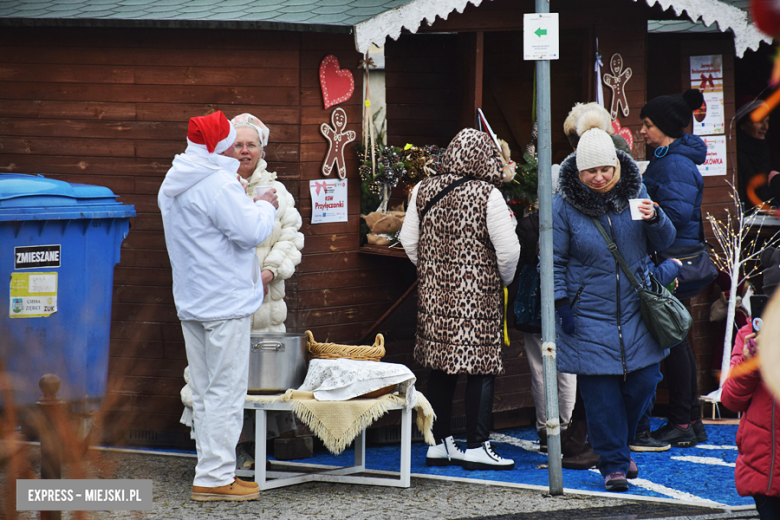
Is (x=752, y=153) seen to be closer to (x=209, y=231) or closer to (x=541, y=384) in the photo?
(x=541, y=384)

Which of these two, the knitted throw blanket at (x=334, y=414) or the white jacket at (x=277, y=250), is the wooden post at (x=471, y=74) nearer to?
the white jacket at (x=277, y=250)

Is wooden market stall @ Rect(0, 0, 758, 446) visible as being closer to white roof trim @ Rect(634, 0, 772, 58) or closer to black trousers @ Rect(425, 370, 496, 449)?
white roof trim @ Rect(634, 0, 772, 58)

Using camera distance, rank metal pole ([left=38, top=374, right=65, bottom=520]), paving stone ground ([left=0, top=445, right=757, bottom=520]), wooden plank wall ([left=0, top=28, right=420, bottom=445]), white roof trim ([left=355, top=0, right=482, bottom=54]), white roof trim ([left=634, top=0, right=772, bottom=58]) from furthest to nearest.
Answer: white roof trim ([left=634, top=0, right=772, bottom=58])
wooden plank wall ([left=0, top=28, right=420, bottom=445])
white roof trim ([left=355, top=0, right=482, bottom=54])
paving stone ground ([left=0, top=445, right=757, bottom=520])
metal pole ([left=38, top=374, right=65, bottom=520])

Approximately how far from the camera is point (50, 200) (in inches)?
207

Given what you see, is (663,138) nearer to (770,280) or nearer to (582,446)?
(582,446)

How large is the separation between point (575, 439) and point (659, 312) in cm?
118

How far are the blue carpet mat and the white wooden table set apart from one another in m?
0.31

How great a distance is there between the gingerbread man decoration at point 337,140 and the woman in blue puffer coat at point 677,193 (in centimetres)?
200

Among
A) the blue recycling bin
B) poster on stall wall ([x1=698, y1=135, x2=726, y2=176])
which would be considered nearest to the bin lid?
the blue recycling bin

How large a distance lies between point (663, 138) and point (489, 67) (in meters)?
2.33

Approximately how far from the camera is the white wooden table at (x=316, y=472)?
5027 millimetres

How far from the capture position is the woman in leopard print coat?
17.9ft

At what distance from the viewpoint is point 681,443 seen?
6191 millimetres

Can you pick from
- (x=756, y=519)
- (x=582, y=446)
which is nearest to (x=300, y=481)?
(x=582, y=446)
